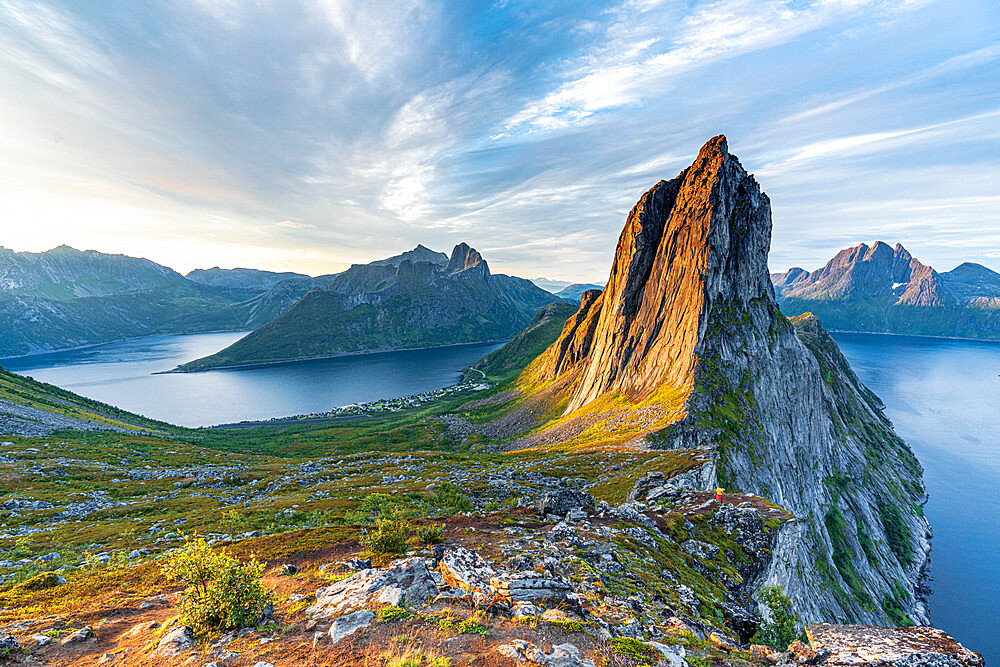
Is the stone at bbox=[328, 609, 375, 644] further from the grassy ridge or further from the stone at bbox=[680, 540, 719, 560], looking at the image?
the grassy ridge

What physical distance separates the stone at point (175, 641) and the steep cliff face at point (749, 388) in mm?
43802

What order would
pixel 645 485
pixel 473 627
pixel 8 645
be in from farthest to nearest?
pixel 645 485, pixel 473 627, pixel 8 645

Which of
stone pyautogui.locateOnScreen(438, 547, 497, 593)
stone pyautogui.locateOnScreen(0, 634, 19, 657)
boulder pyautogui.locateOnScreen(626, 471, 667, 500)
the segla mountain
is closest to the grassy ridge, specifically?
the segla mountain

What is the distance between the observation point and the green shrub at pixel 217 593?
36.8 feet

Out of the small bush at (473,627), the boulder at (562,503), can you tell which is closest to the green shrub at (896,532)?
the boulder at (562,503)

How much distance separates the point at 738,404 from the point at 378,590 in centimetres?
6128

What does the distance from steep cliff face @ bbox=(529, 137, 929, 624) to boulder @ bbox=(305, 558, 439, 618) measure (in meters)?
36.9

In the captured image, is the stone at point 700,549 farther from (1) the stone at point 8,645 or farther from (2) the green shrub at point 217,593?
(1) the stone at point 8,645

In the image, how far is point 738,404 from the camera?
192 ft

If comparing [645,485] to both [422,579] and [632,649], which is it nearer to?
[632,649]

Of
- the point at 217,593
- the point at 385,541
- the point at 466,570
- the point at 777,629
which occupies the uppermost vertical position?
the point at 217,593

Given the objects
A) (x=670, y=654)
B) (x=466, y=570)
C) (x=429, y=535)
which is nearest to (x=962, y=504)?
(x=670, y=654)

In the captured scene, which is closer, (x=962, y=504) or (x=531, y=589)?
(x=531, y=589)

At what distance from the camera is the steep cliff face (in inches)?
2036
